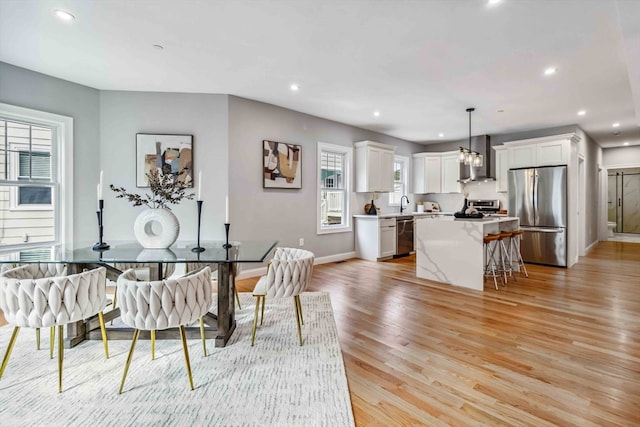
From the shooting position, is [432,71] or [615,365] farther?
[432,71]

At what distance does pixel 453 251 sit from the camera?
169 inches

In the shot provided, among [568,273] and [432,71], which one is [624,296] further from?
[432,71]

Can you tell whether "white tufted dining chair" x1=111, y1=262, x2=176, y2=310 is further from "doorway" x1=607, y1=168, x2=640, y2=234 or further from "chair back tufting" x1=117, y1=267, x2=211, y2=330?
"doorway" x1=607, y1=168, x2=640, y2=234

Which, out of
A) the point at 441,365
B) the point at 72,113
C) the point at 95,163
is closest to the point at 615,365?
the point at 441,365

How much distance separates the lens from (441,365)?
2186 mm

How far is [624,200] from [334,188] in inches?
411

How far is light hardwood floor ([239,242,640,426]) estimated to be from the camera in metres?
1.73

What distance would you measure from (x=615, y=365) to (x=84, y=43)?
512 centimetres

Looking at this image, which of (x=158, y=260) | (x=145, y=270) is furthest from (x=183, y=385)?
(x=145, y=270)

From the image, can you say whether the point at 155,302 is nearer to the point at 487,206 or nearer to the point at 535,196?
the point at 535,196

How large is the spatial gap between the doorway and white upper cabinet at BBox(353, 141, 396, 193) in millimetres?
8554

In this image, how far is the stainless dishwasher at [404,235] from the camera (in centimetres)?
635

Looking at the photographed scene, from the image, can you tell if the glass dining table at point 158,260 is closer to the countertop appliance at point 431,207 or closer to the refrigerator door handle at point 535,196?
the refrigerator door handle at point 535,196

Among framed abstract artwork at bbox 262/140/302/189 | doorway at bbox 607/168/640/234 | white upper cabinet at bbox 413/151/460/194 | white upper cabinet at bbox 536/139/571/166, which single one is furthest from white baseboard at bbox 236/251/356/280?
doorway at bbox 607/168/640/234
